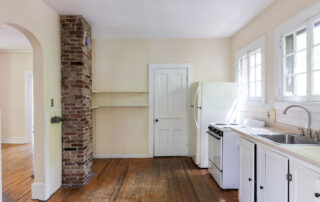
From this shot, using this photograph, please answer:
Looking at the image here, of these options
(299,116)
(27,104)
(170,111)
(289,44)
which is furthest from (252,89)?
(27,104)

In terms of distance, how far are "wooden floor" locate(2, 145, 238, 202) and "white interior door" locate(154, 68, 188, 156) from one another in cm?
38

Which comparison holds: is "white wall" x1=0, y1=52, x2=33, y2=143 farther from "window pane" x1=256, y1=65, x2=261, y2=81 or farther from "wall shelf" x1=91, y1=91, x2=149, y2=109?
"window pane" x1=256, y1=65, x2=261, y2=81

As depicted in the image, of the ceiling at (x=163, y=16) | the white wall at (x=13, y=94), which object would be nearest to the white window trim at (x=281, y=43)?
the ceiling at (x=163, y=16)

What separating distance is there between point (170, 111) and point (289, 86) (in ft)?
7.82

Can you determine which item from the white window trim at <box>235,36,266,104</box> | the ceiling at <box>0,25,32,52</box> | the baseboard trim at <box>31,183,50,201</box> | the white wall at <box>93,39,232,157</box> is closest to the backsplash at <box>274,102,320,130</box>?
the white window trim at <box>235,36,266,104</box>

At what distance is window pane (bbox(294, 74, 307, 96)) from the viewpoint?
2129 mm

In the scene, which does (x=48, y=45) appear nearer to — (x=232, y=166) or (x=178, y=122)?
(x=178, y=122)

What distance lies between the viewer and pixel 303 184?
1327 millimetres

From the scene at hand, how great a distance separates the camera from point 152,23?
11.1 ft

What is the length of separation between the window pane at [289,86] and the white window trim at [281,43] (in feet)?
0.18

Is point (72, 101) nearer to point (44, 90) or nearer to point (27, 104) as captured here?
point (44, 90)

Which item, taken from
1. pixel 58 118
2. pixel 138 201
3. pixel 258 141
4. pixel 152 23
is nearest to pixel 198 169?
pixel 138 201

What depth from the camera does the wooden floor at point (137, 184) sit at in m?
2.62

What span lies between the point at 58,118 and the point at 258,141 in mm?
2736
